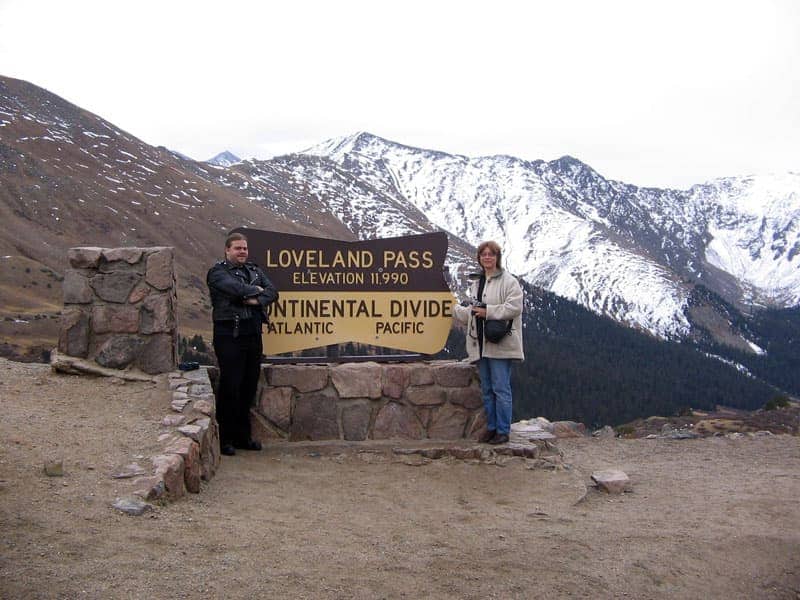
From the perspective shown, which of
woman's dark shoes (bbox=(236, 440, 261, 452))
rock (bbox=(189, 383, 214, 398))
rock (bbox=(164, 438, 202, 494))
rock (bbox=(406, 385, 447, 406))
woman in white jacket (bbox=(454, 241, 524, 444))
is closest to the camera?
rock (bbox=(164, 438, 202, 494))

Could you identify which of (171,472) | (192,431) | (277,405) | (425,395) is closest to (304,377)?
(277,405)

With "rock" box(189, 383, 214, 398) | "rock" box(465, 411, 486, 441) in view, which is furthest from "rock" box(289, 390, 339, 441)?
"rock" box(465, 411, 486, 441)

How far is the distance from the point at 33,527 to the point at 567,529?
11.9ft

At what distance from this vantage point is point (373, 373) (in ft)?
27.6

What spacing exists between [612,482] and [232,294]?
407 cm

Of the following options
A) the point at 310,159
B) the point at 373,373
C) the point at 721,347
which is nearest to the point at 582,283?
the point at 721,347

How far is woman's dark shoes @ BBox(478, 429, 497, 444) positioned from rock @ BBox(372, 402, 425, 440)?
0.68 meters

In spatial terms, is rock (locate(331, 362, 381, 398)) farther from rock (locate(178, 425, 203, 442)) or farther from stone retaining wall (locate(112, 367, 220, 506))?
rock (locate(178, 425, 203, 442))

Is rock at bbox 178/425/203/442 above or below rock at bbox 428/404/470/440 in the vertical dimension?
above

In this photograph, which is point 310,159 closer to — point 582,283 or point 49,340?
point 582,283

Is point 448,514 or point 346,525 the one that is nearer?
point 346,525

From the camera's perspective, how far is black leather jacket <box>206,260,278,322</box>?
289 inches

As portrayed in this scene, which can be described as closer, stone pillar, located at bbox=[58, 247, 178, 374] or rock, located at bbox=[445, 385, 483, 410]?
stone pillar, located at bbox=[58, 247, 178, 374]

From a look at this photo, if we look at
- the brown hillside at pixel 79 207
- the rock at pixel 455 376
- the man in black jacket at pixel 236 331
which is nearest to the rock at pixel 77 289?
the man in black jacket at pixel 236 331
